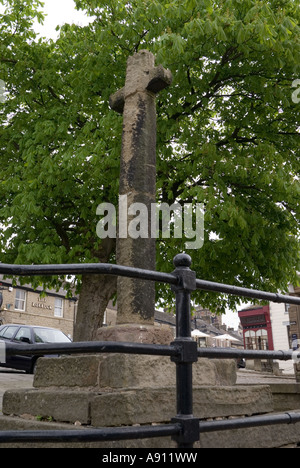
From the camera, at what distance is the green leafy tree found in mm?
9109

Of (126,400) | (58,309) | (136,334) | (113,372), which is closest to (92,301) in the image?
(136,334)

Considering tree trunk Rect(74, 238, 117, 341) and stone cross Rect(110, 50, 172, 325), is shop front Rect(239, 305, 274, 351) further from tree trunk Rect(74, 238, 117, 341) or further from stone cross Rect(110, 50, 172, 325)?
stone cross Rect(110, 50, 172, 325)

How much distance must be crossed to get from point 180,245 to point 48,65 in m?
5.45

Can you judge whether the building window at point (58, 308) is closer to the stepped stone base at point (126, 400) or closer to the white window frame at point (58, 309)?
the white window frame at point (58, 309)

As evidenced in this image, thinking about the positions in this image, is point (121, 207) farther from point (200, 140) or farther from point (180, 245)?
point (180, 245)

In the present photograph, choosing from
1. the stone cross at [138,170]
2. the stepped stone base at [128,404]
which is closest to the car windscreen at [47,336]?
the stone cross at [138,170]

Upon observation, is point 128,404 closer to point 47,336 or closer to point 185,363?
point 185,363

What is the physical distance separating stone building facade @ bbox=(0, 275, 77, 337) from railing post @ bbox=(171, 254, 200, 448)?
2792 cm

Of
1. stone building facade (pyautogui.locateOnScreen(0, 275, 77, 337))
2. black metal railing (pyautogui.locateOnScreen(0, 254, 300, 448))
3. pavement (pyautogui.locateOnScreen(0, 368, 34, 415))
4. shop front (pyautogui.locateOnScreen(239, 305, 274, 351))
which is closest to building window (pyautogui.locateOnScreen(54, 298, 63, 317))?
stone building facade (pyautogui.locateOnScreen(0, 275, 77, 337))

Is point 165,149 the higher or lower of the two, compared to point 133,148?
higher

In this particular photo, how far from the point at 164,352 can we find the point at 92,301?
337 inches

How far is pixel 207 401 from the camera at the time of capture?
3.32 metres

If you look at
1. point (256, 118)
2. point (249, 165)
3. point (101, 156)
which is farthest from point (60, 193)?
point (256, 118)
